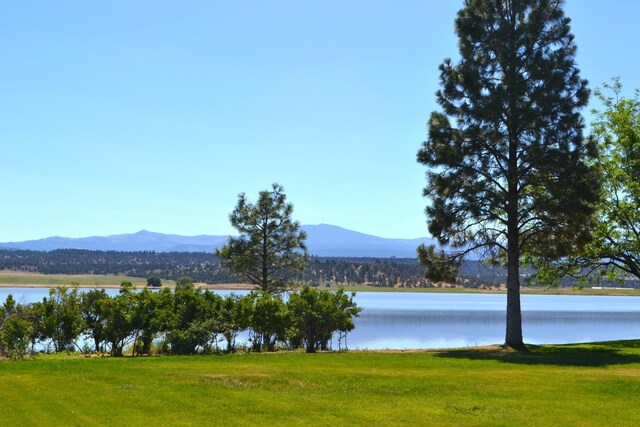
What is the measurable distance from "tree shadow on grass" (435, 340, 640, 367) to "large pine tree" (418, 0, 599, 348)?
2130 millimetres

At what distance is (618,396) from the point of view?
1631 centimetres

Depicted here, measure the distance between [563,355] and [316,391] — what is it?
42.1ft

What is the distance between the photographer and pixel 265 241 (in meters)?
39.7

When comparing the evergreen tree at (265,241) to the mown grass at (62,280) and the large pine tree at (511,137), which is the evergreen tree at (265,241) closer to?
the large pine tree at (511,137)

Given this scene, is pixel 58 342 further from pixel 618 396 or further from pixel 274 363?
pixel 618 396

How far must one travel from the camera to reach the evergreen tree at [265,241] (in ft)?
129

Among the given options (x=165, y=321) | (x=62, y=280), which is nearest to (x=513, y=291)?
(x=165, y=321)

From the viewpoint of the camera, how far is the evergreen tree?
39375mm

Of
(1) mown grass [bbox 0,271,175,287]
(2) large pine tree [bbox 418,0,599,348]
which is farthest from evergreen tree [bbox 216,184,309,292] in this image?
(1) mown grass [bbox 0,271,175,287]

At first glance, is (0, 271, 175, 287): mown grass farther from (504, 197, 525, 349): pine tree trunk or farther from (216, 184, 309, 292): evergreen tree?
(504, 197, 525, 349): pine tree trunk

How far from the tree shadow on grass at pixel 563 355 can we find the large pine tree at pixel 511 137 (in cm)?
213

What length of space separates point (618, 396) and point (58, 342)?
17.7 metres

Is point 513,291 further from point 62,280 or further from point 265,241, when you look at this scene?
point 62,280

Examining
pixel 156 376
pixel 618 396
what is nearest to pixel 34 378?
pixel 156 376
